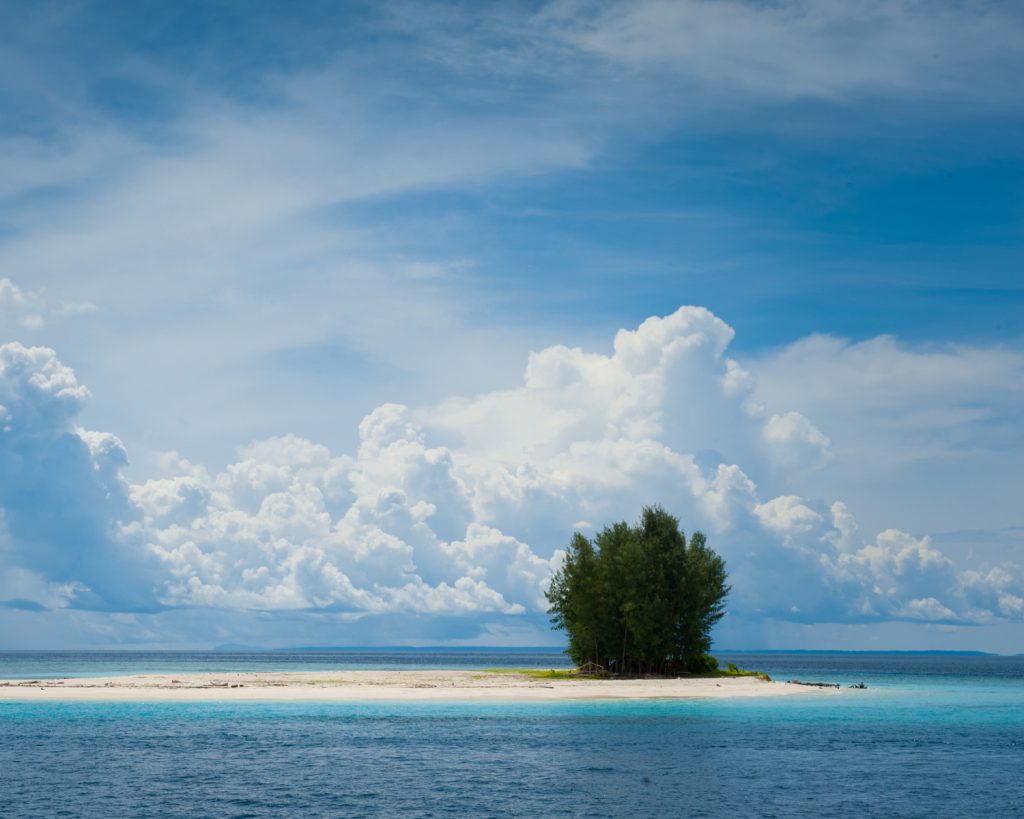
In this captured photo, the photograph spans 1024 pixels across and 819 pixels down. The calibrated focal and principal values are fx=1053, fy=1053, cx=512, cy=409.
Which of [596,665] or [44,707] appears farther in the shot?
[596,665]

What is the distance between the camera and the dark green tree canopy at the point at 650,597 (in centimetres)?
11900

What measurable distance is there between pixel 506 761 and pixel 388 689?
56.0m

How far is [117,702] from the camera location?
319 ft

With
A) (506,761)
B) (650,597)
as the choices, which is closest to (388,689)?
(650,597)

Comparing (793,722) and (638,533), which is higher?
(638,533)

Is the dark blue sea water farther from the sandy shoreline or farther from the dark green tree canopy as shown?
the dark green tree canopy

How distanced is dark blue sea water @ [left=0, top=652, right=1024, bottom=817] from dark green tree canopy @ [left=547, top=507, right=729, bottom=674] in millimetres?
25985

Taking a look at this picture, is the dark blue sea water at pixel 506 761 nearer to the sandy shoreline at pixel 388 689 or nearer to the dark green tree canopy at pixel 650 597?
the sandy shoreline at pixel 388 689

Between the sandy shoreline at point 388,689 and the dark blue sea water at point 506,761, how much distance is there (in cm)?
961

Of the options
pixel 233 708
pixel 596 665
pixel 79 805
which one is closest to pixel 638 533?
pixel 596 665

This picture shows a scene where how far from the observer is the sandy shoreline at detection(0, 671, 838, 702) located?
102 meters

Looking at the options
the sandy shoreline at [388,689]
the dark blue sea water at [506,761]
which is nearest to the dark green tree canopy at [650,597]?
the sandy shoreline at [388,689]

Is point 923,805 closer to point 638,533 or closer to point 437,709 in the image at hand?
point 437,709

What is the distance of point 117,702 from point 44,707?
6.83m
